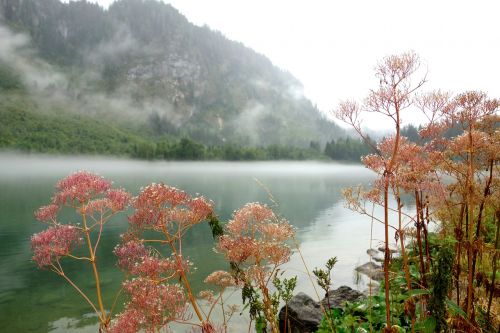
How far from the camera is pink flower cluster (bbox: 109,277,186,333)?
475cm

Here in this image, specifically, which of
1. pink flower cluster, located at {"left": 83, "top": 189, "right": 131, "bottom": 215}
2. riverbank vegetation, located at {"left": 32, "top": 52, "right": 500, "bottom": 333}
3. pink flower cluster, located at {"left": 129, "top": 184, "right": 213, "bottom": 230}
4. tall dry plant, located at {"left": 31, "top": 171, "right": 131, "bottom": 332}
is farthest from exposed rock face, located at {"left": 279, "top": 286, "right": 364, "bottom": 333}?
tall dry plant, located at {"left": 31, "top": 171, "right": 131, "bottom": 332}

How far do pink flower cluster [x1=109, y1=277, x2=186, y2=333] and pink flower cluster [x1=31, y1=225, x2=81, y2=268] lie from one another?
108 cm

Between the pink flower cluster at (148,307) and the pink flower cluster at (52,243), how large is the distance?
3.53ft

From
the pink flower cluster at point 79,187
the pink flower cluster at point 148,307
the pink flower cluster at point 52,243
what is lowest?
the pink flower cluster at point 148,307

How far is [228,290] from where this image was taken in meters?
15.8

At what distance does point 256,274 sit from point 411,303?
193 centimetres

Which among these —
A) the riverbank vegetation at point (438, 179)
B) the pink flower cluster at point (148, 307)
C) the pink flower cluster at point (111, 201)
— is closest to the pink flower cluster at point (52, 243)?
the pink flower cluster at point (111, 201)

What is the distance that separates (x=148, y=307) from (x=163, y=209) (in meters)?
1.38

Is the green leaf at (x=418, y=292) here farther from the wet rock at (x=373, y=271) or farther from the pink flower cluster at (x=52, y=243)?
the wet rock at (x=373, y=271)

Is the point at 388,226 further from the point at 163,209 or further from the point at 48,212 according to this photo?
the point at 48,212

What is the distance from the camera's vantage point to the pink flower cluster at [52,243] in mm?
5090

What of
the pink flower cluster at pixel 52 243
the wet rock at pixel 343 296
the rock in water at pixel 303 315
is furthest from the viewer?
the wet rock at pixel 343 296

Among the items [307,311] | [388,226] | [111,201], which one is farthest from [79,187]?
[307,311]

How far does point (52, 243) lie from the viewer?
536 cm
